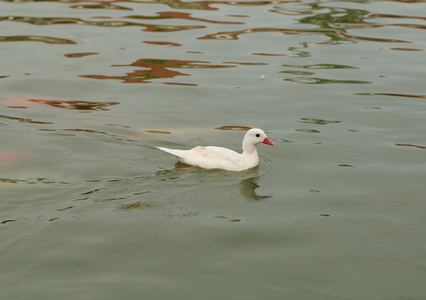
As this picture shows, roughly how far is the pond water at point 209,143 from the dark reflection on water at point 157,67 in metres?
0.05

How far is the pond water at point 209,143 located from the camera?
6.95m

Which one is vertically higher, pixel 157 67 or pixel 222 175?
pixel 157 67

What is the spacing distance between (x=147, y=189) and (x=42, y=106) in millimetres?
4111

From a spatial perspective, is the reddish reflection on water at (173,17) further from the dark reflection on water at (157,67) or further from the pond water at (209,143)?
the dark reflection on water at (157,67)

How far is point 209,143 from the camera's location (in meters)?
10.7

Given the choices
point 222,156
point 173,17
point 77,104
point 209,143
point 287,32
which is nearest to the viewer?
point 222,156

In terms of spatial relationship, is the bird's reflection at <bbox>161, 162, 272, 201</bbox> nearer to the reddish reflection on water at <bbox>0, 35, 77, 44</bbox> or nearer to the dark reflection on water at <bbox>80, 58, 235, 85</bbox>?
the dark reflection on water at <bbox>80, 58, 235, 85</bbox>

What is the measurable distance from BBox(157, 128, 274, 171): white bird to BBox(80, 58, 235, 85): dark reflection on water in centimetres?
445

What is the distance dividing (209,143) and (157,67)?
13.4 ft

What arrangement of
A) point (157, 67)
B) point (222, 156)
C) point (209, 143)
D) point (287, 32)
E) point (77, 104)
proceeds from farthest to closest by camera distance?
point (287, 32) < point (157, 67) < point (77, 104) < point (209, 143) < point (222, 156)

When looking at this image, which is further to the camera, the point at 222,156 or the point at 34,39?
the point at 34,39

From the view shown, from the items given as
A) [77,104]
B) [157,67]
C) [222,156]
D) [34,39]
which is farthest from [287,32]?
[222,156]

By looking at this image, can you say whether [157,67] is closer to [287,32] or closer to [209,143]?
[287,32]

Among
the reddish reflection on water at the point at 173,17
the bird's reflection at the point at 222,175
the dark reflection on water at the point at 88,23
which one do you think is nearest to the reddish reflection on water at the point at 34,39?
the dark reflection on water at the point at 88,23
